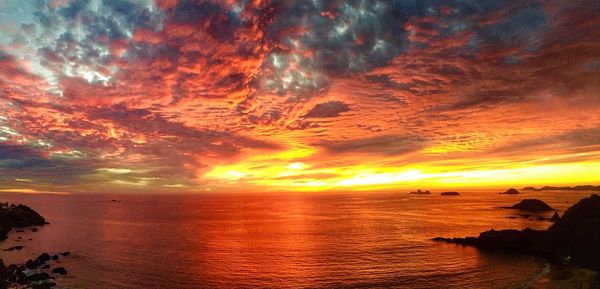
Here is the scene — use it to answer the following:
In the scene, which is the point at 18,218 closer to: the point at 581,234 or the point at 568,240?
the point at 568,240

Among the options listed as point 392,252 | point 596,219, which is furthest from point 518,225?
point 392,252

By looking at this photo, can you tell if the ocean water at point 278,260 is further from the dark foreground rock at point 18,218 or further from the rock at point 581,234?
the dark foreground rock at point 18,218

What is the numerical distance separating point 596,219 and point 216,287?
6996 centimetres

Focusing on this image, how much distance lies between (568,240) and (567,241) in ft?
1.00

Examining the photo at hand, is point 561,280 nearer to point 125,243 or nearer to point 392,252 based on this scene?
point 392,252

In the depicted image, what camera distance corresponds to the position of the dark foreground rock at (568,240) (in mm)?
63312

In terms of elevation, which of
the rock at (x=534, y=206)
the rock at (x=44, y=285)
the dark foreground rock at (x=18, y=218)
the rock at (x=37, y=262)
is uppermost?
the dark foreground rock at (x=18, y=218)

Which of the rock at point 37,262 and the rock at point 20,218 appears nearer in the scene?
the rock at point 37,262

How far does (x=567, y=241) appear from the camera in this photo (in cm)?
6800

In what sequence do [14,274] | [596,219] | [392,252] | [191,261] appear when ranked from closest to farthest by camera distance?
[14,274]
[596,219]
[191,261]
[392,252]

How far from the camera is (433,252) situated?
74812mm

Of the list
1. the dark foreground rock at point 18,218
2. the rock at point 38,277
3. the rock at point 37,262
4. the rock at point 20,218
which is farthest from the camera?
the rock at point 20,218

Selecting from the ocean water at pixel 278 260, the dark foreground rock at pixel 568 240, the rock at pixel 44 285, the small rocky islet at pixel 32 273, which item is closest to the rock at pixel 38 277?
the small rocky islet at pixel 32 273

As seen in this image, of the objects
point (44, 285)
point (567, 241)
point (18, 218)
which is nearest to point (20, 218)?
point (18, 218)
